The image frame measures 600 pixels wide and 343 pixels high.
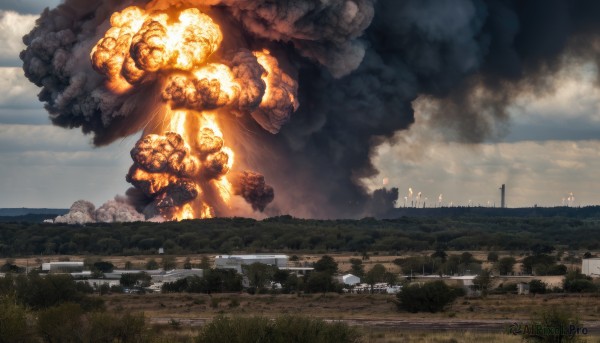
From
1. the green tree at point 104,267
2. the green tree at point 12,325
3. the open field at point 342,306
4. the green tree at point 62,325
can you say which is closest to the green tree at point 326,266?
the green tree at point 104,267

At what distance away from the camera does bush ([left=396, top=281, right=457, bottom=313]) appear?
6981cm

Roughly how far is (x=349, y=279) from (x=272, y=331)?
4750cm

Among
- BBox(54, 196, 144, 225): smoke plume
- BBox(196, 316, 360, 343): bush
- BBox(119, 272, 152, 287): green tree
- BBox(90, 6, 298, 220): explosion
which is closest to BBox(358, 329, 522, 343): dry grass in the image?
BBox(196, 316, 360, 343): bush

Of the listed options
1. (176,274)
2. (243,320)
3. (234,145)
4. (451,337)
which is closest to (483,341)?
(451,337)

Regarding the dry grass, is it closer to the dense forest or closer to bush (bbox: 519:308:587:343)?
bush (bbox: 519:308:587:343)

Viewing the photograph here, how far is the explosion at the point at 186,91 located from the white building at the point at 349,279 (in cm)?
3610

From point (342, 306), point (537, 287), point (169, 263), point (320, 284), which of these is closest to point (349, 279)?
point (320, 284)

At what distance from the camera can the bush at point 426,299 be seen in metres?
69.8

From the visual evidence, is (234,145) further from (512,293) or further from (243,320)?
(243,320)

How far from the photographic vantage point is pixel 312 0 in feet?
404

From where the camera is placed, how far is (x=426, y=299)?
6988cm

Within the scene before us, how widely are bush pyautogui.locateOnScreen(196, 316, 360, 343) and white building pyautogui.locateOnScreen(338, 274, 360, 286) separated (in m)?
44.2

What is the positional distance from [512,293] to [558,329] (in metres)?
33.3

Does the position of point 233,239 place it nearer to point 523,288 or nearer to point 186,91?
point 186,91
